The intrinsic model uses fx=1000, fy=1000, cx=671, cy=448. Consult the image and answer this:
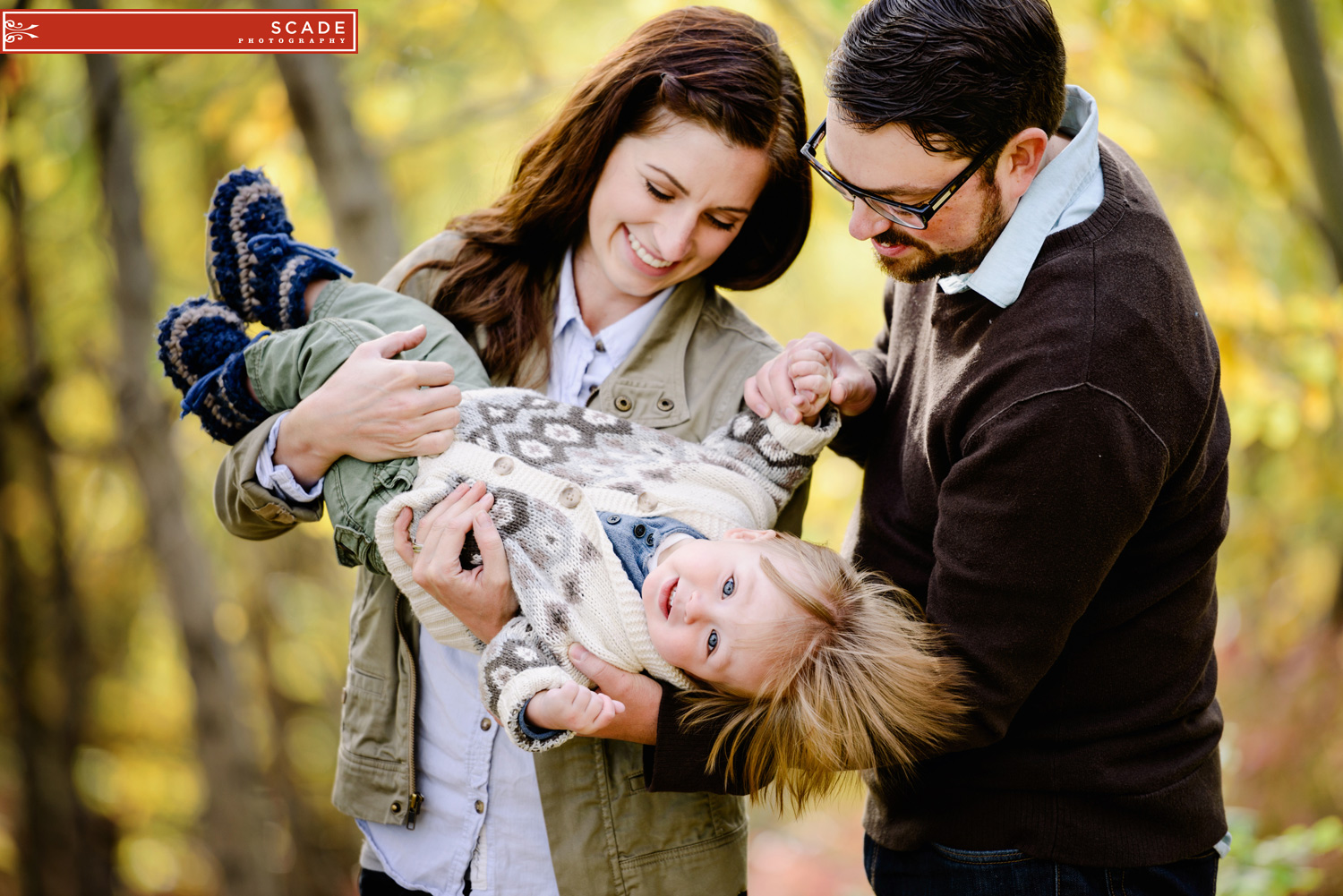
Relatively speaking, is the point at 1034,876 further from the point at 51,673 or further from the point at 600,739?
the point at 51,673

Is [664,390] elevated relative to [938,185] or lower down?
lower down

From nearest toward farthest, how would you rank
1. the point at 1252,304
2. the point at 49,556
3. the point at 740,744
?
the point at 740,744 → the point at 1252,304 → the point at 49,556

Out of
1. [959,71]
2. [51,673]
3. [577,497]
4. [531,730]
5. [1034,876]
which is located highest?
[959,71]

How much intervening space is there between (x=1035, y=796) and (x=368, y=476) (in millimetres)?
1393

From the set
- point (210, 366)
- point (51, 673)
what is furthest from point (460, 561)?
point (51, 673)

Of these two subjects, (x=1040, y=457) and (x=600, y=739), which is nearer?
(x=1040, y=457)

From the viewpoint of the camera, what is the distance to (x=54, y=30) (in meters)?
2.97

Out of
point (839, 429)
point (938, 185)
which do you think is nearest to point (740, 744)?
point (839, 429)

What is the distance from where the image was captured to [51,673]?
6211 mm

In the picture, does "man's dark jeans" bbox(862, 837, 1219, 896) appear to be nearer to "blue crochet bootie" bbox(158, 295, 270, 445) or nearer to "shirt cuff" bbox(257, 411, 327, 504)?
"shirt cuff" bbox(257, 411, 327, 504)

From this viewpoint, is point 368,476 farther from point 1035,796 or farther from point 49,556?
point 49,556

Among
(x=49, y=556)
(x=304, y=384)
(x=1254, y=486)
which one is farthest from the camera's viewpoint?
(x=1254, y=486)

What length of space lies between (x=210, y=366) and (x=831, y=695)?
56.8 inches

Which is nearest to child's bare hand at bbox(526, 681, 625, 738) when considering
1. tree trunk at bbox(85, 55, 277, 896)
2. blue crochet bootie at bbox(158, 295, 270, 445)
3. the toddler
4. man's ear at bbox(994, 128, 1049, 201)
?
the toddler
